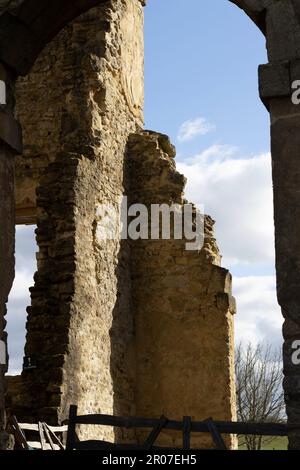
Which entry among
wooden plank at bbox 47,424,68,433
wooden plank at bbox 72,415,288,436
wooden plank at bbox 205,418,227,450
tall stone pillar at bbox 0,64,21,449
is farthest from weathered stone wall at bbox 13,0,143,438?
tall stone pillar at bbox 0,64,21,449

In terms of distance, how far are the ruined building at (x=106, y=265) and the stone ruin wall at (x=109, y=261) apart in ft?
0.05

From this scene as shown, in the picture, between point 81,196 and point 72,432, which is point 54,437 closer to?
point 72,432

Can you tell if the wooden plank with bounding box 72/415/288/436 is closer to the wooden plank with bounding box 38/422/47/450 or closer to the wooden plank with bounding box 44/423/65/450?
the wooden plank with bounding box 38/422/47/450

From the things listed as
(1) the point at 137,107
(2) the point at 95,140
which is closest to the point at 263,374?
(1) the point at 137,107

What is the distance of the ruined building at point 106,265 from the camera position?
39.5 ft

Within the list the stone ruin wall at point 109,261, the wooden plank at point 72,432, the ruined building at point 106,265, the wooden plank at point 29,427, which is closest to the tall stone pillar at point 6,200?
the wooden plank at point 72,432

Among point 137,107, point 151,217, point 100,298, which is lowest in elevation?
point 100,298

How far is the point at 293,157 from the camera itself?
602cm

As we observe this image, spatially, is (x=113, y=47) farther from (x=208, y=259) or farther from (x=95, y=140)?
(x=208, y=259)

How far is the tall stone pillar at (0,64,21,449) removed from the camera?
6848 millimetres

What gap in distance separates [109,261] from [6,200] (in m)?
6.50

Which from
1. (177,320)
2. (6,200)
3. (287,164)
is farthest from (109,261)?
(287,164)

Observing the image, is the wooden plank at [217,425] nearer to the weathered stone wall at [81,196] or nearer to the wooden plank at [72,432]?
the wooden plank at [72,432]
